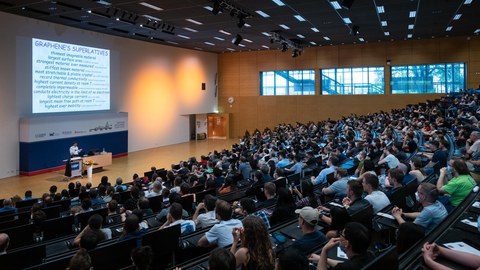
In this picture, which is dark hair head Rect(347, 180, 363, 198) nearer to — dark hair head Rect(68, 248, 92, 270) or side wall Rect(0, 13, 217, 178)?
dark hair head Rect(68, 248, 92, 270)

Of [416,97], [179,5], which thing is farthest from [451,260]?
[416,97]

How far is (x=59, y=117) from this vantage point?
1569cm

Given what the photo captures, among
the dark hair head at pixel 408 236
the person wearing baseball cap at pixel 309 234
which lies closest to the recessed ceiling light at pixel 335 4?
the person wearing baseball cap at pixel 309 234

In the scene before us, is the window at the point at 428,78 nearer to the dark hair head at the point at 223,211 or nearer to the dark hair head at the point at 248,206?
the dark hair head at the point at 248,206

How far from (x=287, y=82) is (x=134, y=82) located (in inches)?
442

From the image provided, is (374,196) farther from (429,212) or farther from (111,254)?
(111,254)

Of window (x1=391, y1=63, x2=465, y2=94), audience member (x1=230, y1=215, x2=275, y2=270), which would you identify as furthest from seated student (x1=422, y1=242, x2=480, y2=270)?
window (x1=391, y1=63, x2=465, y2=94)

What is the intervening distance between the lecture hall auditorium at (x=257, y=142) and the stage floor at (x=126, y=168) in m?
0.13

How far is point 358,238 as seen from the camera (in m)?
2.78

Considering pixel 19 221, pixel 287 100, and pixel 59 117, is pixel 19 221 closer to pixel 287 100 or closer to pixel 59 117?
pixel 59 117

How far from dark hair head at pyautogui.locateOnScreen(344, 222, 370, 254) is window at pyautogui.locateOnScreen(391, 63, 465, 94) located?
21966mm

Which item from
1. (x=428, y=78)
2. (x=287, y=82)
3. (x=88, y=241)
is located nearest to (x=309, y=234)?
(x=88, y=241)

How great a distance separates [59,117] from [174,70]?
29.7 ft

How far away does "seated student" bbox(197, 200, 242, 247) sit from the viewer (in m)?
4.09
